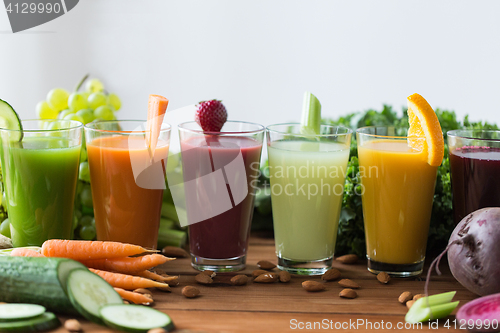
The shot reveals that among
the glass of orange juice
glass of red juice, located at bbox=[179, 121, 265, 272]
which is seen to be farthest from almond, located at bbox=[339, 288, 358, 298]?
glass of red juice, located at bbox=[179, 121, 265, 272]

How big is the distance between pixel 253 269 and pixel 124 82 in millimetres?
1580

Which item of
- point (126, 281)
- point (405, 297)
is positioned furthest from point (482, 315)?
point (126, 281)

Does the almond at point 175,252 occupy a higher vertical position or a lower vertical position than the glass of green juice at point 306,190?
lower

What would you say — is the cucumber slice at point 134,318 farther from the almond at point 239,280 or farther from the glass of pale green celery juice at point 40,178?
the glass of pale green celery juice at point 40,178

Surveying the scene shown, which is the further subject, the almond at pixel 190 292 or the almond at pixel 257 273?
the almond at pixel 257 273

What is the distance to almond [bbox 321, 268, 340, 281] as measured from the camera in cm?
149

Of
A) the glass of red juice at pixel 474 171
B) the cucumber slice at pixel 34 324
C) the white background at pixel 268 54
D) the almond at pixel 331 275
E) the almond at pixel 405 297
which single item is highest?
the white background at pixel 268 54

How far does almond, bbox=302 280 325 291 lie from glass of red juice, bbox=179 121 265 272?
25 centimetres

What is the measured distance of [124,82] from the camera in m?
2.75

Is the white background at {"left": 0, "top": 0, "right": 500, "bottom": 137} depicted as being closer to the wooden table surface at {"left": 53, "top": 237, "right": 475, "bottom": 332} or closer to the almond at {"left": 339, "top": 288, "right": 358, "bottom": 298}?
the wooden table surface at {"left": 53, "top": 237, "right": 475, "bottom": 332}

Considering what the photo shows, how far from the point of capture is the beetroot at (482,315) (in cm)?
111

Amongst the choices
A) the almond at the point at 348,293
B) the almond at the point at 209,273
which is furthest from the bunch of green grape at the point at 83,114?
the almond at the point at 348,293

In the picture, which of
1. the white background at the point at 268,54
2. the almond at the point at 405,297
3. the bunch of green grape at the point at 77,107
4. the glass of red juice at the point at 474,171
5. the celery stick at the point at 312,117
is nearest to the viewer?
the almond at the point at 405,297

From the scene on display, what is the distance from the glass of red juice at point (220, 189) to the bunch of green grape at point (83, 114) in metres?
0.41
